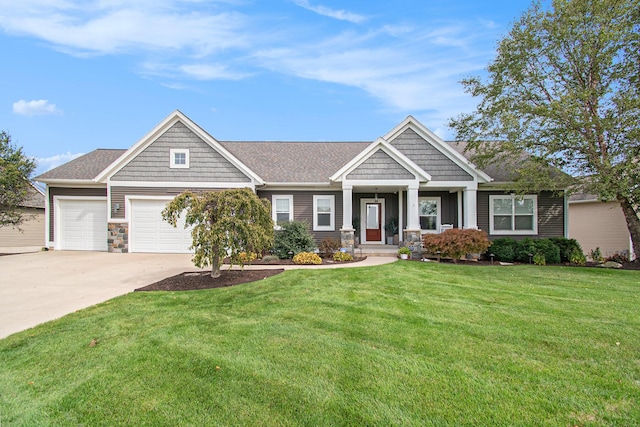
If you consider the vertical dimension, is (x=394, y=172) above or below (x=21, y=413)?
above

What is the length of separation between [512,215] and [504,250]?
313cm

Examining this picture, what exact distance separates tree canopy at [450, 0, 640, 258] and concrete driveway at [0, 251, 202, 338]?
1314 centimetres

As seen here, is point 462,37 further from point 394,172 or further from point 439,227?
point 439,227

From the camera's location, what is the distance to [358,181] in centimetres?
1341

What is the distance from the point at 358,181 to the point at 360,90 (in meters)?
6.76

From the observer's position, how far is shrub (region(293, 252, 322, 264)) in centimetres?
1150

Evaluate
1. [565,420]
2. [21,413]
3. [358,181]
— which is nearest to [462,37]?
[358,181]

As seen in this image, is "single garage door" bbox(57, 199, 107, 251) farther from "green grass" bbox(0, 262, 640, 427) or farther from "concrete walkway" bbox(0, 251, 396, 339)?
"green grass" bbox(0, 262, 640, 427)

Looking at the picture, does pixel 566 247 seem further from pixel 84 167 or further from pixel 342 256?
pixel 84 167

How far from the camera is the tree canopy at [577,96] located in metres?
10.9

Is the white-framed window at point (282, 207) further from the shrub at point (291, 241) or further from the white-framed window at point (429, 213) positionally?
the white-framed window at point (429, 213)

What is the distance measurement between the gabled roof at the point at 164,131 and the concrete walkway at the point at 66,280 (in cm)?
394

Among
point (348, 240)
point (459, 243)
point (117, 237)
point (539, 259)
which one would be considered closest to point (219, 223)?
point (348, 240)

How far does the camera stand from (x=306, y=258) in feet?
38.1
